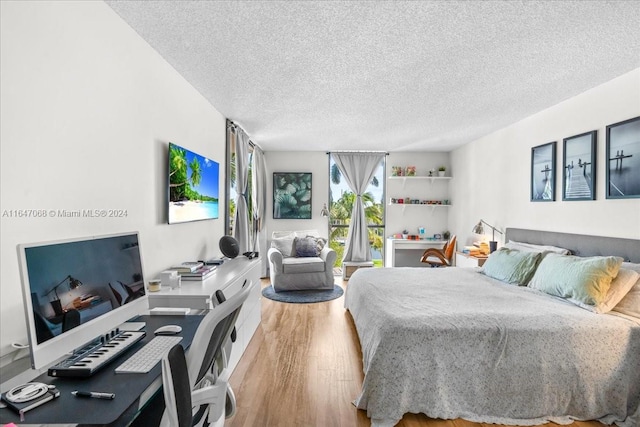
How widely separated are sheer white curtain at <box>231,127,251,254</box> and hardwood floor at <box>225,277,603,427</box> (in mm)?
1110

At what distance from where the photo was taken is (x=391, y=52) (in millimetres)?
2500

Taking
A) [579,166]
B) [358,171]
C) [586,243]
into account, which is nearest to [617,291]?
[586,243]

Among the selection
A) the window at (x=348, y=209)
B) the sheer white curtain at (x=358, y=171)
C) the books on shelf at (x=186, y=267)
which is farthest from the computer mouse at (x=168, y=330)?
the window at (x=348, y=209)

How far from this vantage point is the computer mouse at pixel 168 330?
1.65 meters

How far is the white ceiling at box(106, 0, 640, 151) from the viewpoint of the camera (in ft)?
6.52

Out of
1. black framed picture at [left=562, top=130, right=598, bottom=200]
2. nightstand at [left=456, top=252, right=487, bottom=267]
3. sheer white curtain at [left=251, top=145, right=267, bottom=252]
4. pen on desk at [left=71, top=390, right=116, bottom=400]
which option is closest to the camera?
pen on desk at [left=71, top=390, right=116, bottom=400]

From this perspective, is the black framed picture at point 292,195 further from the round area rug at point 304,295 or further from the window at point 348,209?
the round area rug at point 304,295

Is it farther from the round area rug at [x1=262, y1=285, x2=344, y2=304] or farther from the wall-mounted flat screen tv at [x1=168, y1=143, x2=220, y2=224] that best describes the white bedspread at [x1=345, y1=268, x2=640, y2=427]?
the round area rug at [x1=262, y1=285, x2=344, y2=304]

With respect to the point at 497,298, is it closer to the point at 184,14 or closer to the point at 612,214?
the point at 612,214

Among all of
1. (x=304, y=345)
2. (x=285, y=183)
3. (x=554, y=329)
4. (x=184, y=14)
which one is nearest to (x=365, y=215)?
(x=285, y=183)

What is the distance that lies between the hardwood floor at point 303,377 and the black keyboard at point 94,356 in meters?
1.07

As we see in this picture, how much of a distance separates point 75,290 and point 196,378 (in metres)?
0.63

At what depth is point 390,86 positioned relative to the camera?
3184 mm

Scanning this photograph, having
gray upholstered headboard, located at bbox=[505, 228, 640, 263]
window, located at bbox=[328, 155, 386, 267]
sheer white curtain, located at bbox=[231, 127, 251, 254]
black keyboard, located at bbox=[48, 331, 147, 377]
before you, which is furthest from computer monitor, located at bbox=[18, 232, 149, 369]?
window, located at bbox=[328, 155, 386, 267]
